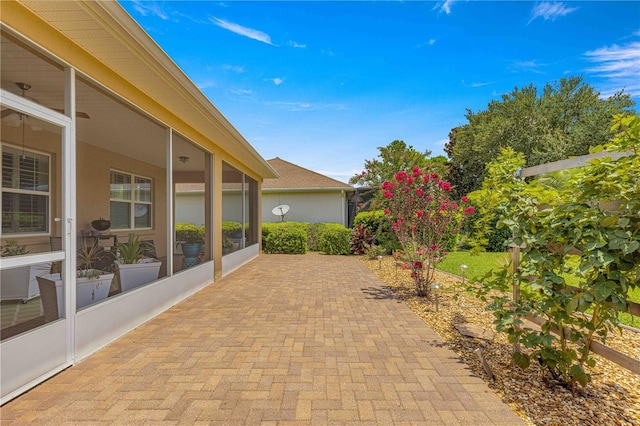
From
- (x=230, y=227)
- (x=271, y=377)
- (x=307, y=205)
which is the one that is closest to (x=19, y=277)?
(x=271, y=377)

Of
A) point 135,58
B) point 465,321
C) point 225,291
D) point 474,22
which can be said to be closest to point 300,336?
point 465,321

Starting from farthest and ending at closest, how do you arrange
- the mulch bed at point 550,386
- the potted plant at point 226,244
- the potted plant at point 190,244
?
the potted plant at point 226,244 < the potted plant at point 190,244 < the mulch bed at point 550,386

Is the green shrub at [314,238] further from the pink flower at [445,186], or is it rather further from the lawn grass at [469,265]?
the pink flower at [445,186]

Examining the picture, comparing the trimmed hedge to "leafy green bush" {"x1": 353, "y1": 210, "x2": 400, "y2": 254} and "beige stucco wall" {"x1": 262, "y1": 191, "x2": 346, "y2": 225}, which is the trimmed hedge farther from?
"beige stucco wall" {"x1": 262, "y1": 191, "x2": 346, "y2": 225}

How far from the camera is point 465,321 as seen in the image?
427 cm

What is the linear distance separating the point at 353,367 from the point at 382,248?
7.86m

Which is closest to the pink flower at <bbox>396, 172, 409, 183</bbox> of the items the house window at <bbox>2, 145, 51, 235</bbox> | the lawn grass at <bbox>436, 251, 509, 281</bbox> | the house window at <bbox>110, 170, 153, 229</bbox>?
the lawn grass at <bbox>436, 251, 509, 281</bbox>

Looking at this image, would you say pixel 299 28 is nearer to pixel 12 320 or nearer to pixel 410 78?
pixel 410 78

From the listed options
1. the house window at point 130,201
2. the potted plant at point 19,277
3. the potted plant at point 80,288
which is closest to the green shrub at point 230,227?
the house window at point 130,201

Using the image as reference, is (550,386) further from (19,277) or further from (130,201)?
(130,201)

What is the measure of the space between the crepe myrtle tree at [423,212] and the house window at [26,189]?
533 cm

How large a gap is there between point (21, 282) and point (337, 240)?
9.44 metres

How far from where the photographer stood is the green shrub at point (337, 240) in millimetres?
11719

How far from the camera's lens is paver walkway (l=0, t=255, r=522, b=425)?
86.1 inches
